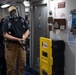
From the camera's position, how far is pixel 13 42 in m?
4.43

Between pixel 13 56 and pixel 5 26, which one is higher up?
pixel 5 26

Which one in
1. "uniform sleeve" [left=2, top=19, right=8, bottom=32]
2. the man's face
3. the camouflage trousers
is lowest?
the camouflage trousers

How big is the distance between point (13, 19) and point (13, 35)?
0.36m

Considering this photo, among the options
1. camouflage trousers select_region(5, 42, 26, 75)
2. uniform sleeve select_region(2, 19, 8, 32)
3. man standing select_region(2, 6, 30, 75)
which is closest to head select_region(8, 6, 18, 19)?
man standing select_region(2, 6, 30, 75)

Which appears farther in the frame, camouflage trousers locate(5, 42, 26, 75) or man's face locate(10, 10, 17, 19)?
man's face locate(10, 10, 17, 19)

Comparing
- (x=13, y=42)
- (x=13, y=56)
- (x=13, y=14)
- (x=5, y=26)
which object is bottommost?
(x=13, y=56)

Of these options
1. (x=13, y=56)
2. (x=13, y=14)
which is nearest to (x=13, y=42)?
(x=13, y=56)

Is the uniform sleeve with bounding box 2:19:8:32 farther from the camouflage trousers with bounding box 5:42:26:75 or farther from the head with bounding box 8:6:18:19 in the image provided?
the camouflage trousers with bounding box 5:42:26:75

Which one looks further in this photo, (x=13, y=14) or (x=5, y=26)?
(x=13, y=14)

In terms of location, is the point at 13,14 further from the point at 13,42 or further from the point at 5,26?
the point at 13,42

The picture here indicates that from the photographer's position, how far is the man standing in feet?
14.5

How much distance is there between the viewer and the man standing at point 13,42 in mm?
4430

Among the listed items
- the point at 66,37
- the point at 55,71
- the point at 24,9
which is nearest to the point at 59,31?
the point at 66,37

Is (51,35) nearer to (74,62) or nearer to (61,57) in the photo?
(61,57)
